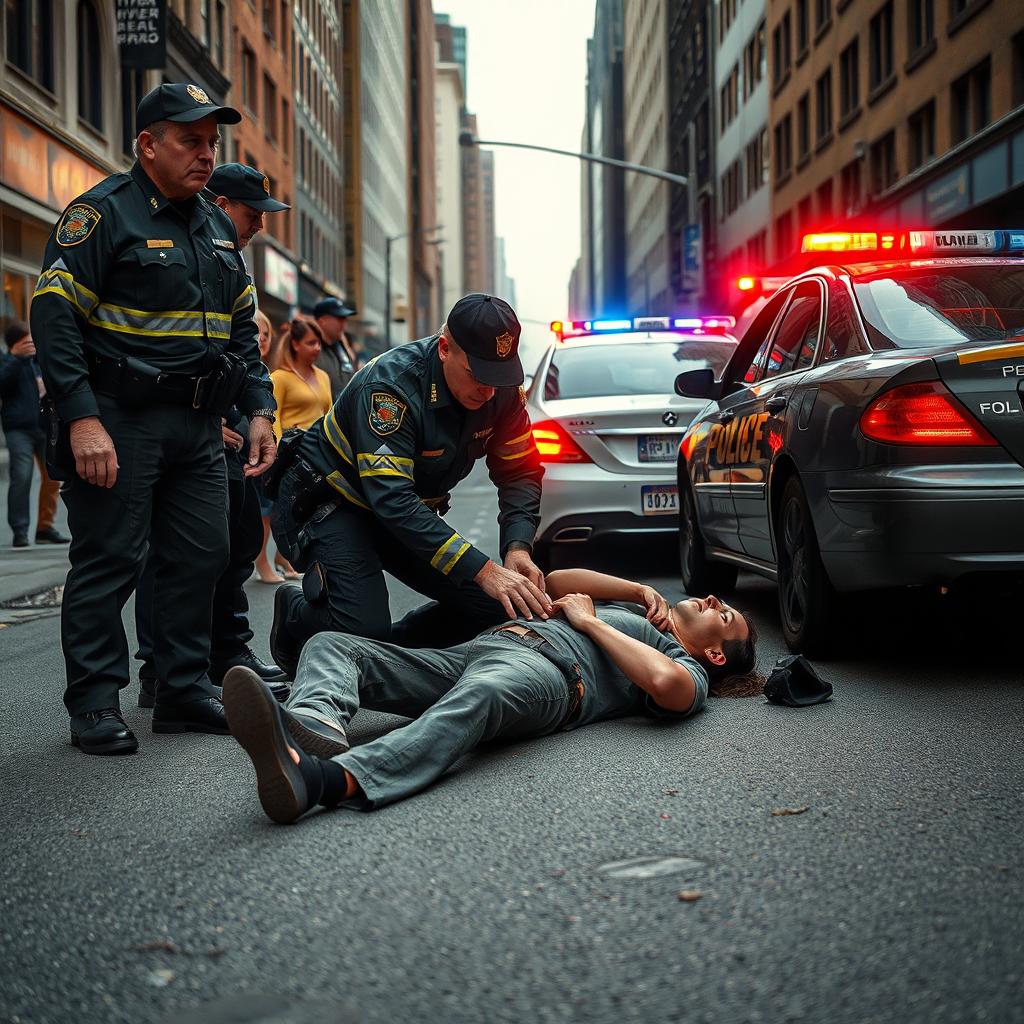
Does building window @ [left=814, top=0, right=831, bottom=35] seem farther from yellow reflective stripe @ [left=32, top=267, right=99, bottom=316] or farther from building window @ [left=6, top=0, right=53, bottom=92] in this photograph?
yellow reflective stripe @ [left=32, top=267, right=99, bottom=316]

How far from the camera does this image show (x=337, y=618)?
508 centimetres

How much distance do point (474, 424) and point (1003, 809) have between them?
232 cm

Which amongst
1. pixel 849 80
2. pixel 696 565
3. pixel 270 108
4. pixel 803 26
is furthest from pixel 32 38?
pixel 270 108

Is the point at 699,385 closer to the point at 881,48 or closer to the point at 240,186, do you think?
the point at 240,186

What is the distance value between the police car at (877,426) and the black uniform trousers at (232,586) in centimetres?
212

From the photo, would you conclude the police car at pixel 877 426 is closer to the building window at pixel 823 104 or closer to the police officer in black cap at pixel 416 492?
the police officer in black cap at pixel 416 492

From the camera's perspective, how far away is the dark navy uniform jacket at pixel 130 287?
466 cm

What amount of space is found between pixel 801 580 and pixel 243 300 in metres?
2.42

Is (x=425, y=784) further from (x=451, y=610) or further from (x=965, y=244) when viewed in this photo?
(x=965, y=244)

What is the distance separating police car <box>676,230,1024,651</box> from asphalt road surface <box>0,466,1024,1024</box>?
2.25 feet

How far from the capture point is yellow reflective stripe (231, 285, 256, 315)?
5.23 metres

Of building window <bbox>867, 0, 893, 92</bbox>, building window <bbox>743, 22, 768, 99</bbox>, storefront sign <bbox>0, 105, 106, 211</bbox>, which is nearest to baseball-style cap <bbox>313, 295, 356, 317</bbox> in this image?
storefront sign <bbox>0, 105, 106, 211</bbox>

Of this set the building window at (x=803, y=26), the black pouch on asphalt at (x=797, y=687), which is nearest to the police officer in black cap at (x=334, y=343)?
the black pouch on asphalt at (x=797, y=687)

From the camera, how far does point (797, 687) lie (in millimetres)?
5188
